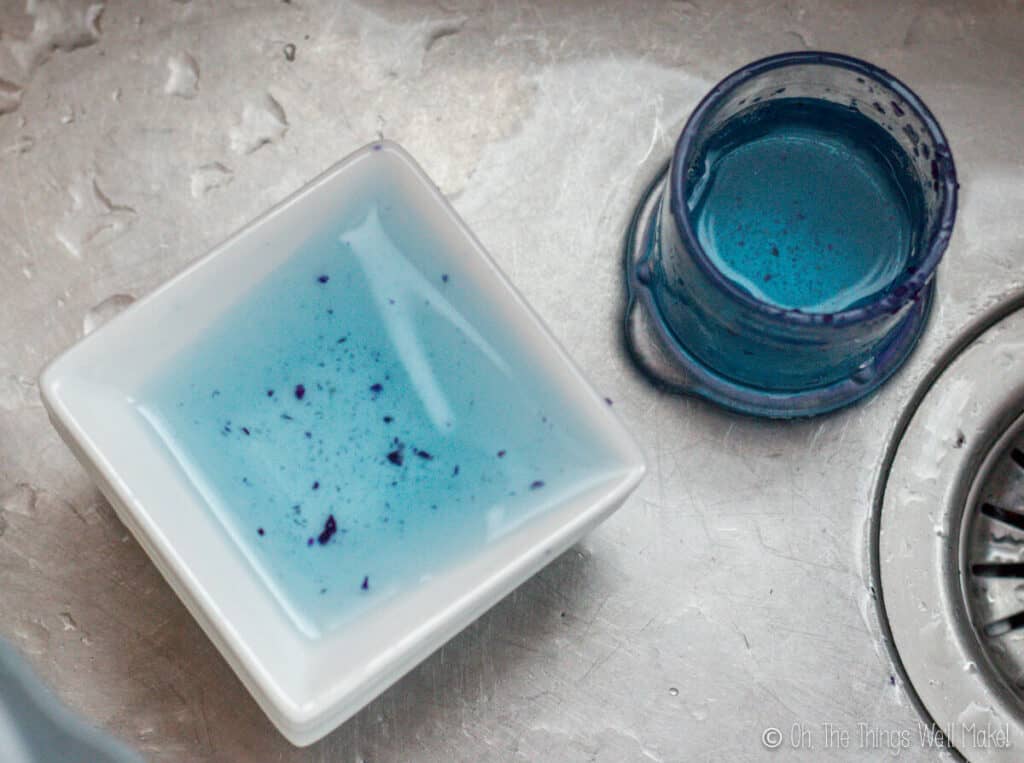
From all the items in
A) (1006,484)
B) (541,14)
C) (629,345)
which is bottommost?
(1006,484)

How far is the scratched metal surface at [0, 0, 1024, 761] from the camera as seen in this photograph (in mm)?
516

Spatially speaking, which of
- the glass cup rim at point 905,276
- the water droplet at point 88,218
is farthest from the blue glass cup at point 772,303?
the water droplet at point 88,218

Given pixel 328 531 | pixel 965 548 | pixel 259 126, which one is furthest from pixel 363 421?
pixel 965 548

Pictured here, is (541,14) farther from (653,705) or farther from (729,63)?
(653,705)

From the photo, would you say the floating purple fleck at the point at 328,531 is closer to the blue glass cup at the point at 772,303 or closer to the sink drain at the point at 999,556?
the blue glass cup at the point at 772,303

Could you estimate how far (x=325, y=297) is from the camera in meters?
0.50

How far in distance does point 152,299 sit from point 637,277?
0.20m

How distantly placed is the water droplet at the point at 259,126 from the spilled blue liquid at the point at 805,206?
184 mm

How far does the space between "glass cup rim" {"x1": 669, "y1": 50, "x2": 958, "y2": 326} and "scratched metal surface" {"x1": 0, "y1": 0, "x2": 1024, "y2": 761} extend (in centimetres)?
8

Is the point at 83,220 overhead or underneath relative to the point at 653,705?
overhead

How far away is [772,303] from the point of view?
48 cm

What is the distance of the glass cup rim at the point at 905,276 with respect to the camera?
1.42 feet

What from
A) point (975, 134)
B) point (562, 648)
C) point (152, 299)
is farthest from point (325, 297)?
point (975, 134)

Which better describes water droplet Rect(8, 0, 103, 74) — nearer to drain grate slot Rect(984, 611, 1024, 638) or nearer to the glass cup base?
the glass cup base
